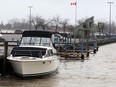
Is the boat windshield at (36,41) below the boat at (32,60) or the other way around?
the other way around

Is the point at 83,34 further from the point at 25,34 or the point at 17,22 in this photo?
the point at 17,22

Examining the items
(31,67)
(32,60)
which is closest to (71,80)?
(31,67)

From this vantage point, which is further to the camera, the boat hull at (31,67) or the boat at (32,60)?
the boat at (32,60)

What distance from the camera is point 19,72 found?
20438 mm

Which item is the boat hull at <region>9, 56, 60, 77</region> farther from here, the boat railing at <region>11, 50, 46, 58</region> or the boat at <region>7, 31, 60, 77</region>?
the boat railing at <region>11, 50, 46, 58</region>

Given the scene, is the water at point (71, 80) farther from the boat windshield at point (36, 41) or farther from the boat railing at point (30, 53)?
the boat windshield at point (36, 41)

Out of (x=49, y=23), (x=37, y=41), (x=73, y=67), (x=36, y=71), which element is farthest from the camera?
(x=49, y=23)

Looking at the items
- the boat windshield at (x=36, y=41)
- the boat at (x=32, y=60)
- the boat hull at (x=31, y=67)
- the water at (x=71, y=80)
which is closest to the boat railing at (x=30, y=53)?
the boat at (x=32, y=60)

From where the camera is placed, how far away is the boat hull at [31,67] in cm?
1989

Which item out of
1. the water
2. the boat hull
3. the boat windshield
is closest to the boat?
the boat hull

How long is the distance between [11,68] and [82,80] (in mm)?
4432

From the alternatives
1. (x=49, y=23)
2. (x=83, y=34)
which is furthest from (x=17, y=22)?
(x=83, y=34)

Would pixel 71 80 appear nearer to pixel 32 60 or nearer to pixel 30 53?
pixel 30 53

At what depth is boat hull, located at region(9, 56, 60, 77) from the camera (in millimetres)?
19891
